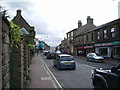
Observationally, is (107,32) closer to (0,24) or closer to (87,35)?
(87,35)

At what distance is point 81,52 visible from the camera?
43.2 m

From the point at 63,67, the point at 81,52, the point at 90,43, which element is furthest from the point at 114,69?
the point at 81,52

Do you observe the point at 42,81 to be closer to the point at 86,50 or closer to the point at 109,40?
the point at 109,40

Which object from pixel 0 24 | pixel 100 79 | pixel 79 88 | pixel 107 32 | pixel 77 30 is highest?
pixel 77 30

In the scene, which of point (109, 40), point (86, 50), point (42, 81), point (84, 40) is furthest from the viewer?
point (84, 40)

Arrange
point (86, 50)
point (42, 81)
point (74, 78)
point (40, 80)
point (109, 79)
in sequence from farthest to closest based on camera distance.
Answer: point (86, 50)
point (74, 78)
point (40, 80)
point (42, 81)
point (109, 79)

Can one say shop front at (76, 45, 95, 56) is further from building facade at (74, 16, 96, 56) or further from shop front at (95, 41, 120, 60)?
shop front at (95, 41, 120, 60)

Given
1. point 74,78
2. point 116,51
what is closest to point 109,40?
point 116,51

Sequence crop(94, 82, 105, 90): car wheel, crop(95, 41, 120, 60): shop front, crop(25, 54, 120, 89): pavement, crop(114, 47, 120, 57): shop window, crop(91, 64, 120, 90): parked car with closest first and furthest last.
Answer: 1. crop(91, 64, 120, 90): parked car
2. crop(94, 82, 105, 90): car wheel
3. crop(25, 54, 120, 89): pavement
4. crop(114, 47, 120, 57): shop window
5. crop(95, 41, 120, 60): shop front

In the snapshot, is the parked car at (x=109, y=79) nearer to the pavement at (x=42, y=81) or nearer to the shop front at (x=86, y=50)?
the pavement at (x=42, y=81)

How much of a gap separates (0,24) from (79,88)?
5.39 metres

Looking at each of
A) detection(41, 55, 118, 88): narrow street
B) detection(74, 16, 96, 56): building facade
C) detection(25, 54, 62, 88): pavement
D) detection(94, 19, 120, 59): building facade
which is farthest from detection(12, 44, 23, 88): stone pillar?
detection(74, 16, 96, 56): building facade

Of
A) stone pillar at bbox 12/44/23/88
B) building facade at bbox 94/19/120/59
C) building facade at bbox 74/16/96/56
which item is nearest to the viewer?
stone pillar at bbox 12/44/23/88

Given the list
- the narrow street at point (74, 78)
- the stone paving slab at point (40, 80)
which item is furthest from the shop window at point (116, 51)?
the stone paving slab at point (40, 80)
